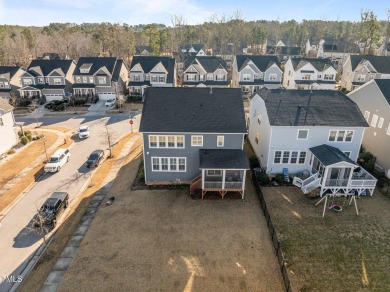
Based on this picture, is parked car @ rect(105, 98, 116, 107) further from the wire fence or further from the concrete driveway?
the wire fence

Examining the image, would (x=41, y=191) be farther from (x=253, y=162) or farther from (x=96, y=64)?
(x=96, y=64)

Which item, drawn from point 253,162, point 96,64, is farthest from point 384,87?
point 96,64

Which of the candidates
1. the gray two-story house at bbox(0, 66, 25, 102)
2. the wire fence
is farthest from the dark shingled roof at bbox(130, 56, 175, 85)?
the wire fence

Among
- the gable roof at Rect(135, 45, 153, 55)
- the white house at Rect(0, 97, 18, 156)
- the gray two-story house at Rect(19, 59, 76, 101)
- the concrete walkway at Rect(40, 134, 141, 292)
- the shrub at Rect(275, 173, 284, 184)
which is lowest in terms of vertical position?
the concrete walkway at Rect(40, 134, 141, 292)

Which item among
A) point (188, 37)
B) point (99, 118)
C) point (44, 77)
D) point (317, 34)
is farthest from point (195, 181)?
point (317, 34)

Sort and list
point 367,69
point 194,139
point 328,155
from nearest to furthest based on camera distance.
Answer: point 328,155 → point 194,139 → point 367,69
